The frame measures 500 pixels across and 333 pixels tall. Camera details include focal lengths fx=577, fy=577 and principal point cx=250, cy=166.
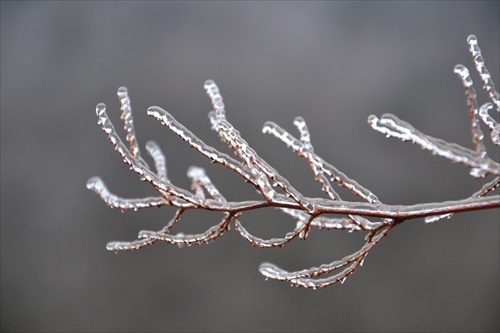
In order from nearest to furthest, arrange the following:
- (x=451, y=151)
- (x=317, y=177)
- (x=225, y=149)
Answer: (x=451, y=151), (x=317, y=177), (x=225, y=149)

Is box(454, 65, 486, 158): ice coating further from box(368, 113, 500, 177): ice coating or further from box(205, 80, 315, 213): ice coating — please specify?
box(205, 80, 315, 213): ice coating

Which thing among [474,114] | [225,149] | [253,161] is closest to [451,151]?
[474,114]

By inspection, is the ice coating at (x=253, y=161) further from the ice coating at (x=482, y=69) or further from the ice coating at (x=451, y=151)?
the ice coating at (x=482, y=69)

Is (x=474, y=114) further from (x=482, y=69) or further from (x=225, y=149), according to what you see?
(x=225, y=149)

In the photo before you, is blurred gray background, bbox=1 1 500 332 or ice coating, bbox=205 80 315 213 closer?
ice coating, bbox=205 80 315 213

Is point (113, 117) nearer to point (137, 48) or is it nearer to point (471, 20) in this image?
point (137, 48)

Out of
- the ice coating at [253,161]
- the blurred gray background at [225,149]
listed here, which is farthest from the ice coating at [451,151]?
the blurred gray background at [225,149]

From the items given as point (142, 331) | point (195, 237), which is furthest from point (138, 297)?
point (195, 237)

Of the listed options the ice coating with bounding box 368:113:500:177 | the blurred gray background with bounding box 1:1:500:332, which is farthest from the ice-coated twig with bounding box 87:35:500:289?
the blurred gray background with bounding box 1:1:500:332
